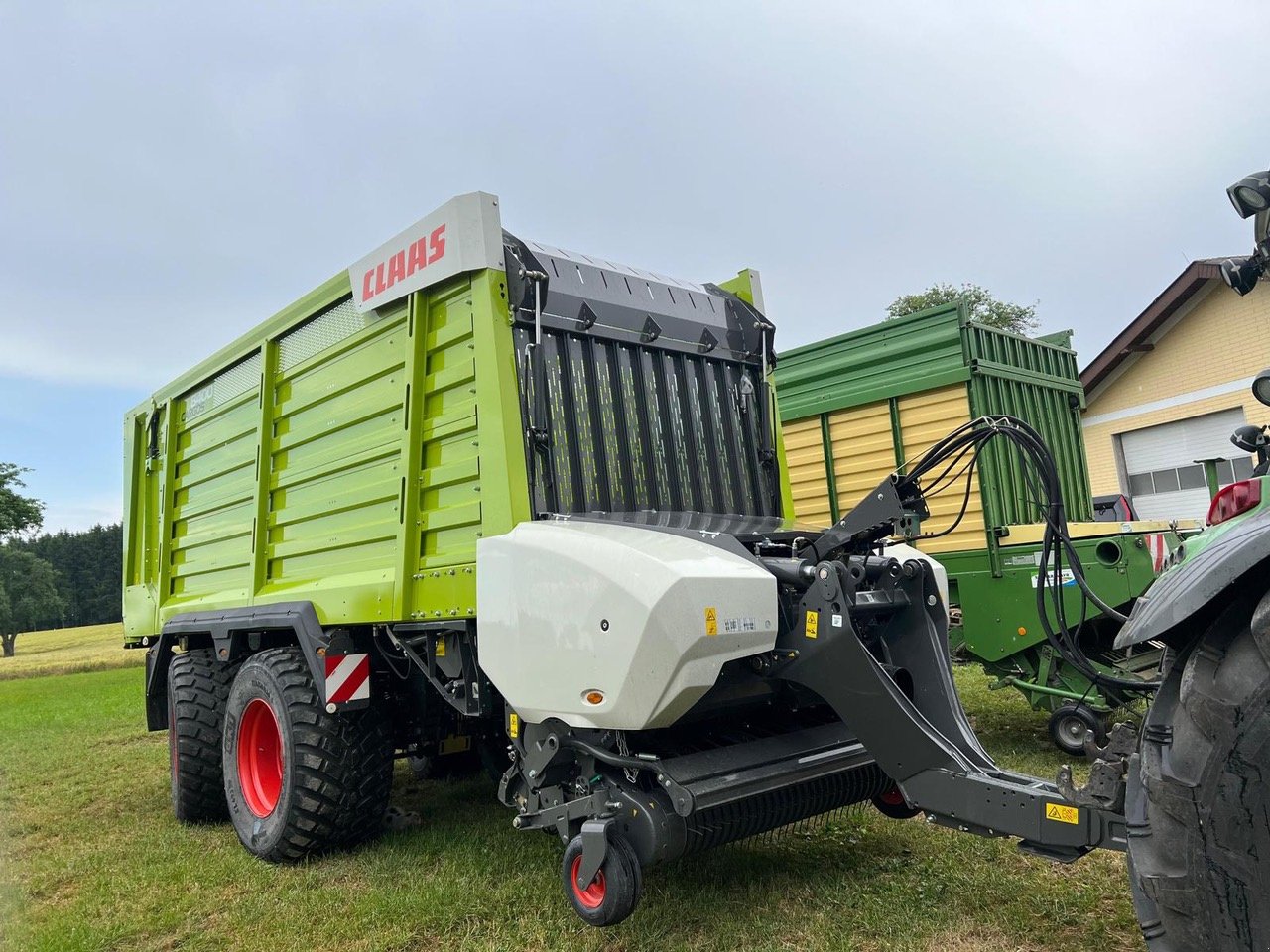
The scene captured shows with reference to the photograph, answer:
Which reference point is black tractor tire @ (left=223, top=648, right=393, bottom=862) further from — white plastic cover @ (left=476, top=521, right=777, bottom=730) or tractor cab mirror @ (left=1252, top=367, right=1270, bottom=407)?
tractor cab mirror @ (left=1252, top=367, right=1270, bottom=407)

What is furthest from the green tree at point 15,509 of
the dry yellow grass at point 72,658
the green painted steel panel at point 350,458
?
the green painted steel panel at point 350,458

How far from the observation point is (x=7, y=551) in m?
49.3

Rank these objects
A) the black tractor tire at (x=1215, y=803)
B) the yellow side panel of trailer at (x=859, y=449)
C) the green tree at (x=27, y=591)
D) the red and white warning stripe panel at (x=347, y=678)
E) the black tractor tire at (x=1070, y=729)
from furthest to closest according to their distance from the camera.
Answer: the green tree at (x=27, y=591)
the yellow side panel of trailer at (x=859, y=449)
the black tractor tire at (x=1070, y=729)
the red and white warning stripe panel at (x=347, y=678)
the black tractor tire at (x=1215, y=803)

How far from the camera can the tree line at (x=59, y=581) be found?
47656mm

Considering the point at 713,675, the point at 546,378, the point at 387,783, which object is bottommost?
the point at 387,783

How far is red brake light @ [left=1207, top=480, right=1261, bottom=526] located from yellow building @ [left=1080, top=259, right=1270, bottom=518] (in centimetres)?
1303

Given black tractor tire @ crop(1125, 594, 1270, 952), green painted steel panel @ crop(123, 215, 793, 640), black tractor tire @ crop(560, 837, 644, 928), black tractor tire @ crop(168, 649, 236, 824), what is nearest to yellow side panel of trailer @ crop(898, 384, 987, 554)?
green painted steel panel @ crop(123, 215, 793, 640)

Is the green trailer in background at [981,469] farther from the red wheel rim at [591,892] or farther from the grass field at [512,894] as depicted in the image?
the red wheel rim at [591,892]

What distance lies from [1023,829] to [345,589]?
316 cm

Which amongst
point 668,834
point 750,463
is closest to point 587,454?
point 750,463

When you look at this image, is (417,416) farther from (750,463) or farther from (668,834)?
(668,834)

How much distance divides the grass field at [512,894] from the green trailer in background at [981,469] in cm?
91

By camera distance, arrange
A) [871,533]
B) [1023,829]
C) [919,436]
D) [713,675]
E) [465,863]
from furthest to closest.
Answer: [919,436]
[465,863]
[871,533]
[713,675]
[1023,829]

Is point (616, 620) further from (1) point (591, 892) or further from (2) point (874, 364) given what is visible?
(2) point (874, 364)
